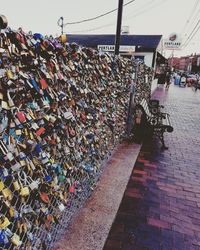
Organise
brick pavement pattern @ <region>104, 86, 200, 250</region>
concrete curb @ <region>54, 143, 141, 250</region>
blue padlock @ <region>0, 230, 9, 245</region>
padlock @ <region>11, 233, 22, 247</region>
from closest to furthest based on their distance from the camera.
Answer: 1. blue padlock @ <region>0, 230, 9, 245</region>
2. padlock @ <region>11, 233, 22, 247</region>
3. concrete curb @ <region>54, 143, 141, 250</region>
4. brick pavement pattern @ <region>104, 86, 200, 250</region>

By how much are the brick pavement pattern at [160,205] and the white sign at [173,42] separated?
2676cm

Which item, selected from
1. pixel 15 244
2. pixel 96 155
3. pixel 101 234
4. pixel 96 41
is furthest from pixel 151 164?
pixel 96 41

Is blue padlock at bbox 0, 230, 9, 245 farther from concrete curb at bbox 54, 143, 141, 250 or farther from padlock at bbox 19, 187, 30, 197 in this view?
concrete curb at bbox 54, 143, 141, 250

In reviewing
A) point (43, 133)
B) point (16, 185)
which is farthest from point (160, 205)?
point (16, 185)

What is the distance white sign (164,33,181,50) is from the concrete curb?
28.2 m

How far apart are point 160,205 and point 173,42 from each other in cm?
3024

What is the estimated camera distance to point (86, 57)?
8.98 ft

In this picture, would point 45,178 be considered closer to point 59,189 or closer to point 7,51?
point 59,189

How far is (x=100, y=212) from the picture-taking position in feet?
9.89

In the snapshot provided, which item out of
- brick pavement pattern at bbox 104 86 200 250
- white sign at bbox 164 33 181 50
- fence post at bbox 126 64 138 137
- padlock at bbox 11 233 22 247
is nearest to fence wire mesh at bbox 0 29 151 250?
padlock at bbox 11 233 22 247

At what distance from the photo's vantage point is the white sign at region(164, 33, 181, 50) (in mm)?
29420

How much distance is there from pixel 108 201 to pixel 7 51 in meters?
2.43

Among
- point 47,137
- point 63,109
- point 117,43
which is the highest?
point 117,43

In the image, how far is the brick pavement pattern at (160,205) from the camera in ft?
8.70
